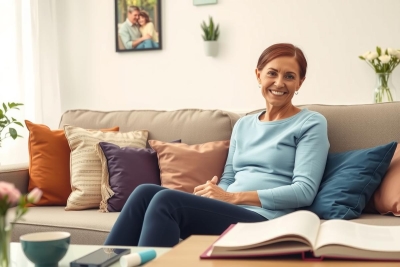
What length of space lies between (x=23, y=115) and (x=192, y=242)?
2507mm

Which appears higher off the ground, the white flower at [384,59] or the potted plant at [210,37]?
Result: the potted plant at [210,37]

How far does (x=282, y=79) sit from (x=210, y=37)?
1.21m

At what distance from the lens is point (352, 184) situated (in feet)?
6.71

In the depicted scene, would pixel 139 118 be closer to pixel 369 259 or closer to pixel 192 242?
pixel 192 242

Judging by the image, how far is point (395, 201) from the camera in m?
2.04

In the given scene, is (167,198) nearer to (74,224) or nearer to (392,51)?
(74,224)

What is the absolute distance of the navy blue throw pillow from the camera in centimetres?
203

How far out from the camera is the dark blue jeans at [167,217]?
63.4 inches

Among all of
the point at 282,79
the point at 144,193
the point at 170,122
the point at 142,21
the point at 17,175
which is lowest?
the point at 17,175

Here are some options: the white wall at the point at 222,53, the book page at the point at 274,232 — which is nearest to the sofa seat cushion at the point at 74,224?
the book page at the point at 274,232

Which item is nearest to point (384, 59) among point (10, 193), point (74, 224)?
point (74, 224)

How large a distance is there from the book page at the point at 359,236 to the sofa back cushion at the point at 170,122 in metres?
Answer: 1.39

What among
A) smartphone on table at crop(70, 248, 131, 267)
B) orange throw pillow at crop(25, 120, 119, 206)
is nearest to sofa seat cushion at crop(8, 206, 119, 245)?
orange throw pillow at crop(25, 120, 119, 206)

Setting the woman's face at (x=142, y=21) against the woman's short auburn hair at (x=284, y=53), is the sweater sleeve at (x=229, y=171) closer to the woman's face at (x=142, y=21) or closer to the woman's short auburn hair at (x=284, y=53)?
the woman's short auburn hair at (x=284, y=53)
